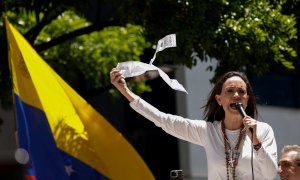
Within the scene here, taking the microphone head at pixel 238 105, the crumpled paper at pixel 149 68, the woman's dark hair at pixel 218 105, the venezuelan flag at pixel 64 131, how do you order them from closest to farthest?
the microphone head at pixel 238 105 < the woman's dark hair at pixel 218 105 < the crumpled paper at pixel 149 68 < the venezuelan flag at pixel 64 131

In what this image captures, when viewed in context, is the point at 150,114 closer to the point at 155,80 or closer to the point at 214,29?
the point at 214,29

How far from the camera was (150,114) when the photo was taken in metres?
5.87

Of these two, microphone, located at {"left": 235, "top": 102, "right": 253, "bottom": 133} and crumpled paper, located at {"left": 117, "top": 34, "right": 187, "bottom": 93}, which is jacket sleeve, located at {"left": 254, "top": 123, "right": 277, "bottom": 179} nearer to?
microphone, located at {"left": 235, "top": 102, "right": 253, "bottom": 133}

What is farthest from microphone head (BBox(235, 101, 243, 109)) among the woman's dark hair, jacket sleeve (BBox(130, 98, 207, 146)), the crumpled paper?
the crumpled paper

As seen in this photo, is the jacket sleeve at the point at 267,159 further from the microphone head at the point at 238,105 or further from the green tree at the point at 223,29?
the green tree at the point at 223,29

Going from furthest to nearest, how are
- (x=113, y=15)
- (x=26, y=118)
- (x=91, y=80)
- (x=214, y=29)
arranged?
(x=113, y=15)
(x=91, y=80)
(x=214, y=29)
(x=26, y=118)

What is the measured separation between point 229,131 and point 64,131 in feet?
5.87

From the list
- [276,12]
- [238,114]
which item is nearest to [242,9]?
[276,12]

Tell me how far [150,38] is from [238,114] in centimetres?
345

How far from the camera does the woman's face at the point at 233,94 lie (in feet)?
18.2

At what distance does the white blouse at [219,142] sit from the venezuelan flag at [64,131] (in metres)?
1.15

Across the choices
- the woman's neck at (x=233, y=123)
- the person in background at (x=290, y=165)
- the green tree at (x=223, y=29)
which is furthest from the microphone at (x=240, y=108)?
the green tree at (x=223, y=29)

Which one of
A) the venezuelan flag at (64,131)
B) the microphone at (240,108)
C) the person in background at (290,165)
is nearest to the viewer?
the microphone at (240,108)

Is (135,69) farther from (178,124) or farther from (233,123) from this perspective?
(233,123)
